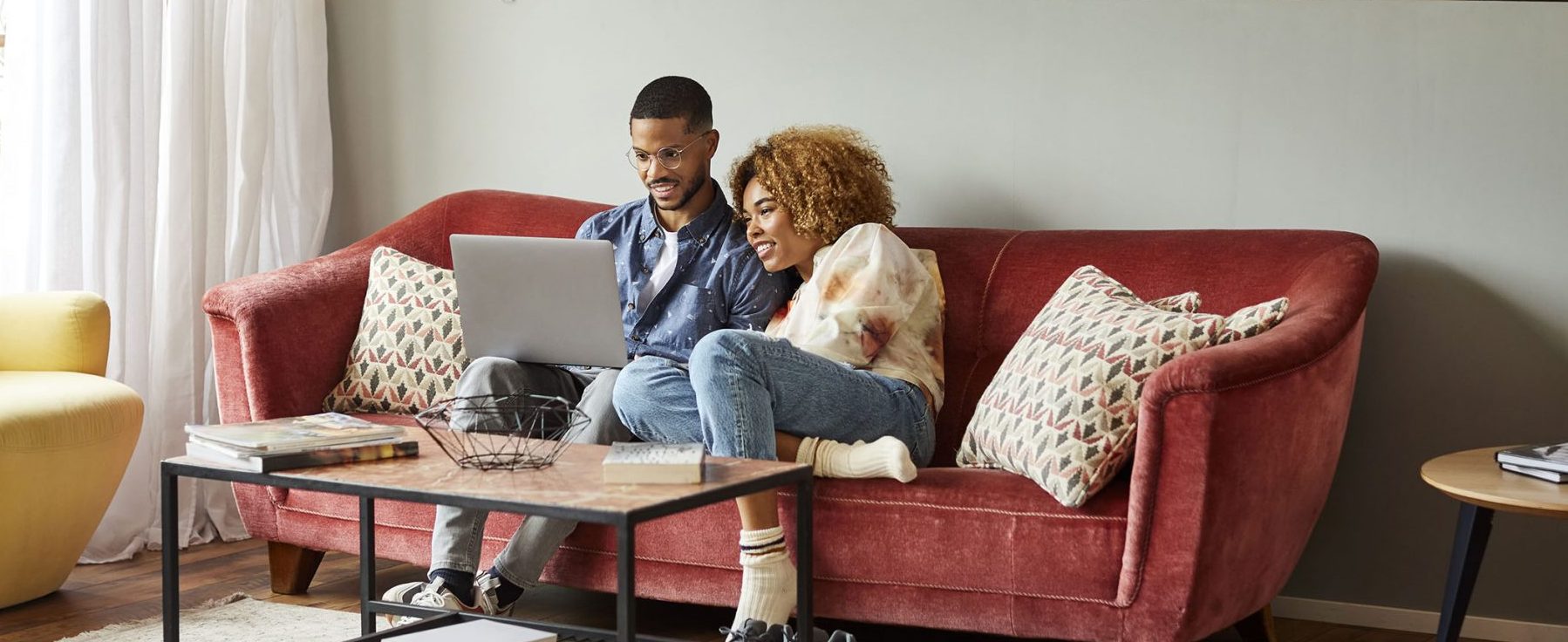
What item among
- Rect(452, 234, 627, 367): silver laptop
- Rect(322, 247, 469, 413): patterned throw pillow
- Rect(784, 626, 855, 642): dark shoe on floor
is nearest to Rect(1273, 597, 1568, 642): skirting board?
Rect(784, 626, 855, 642): dark shoe on floor

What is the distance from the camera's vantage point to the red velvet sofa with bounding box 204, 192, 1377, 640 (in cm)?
202

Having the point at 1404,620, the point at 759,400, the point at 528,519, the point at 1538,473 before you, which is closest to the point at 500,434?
the point at 528,519

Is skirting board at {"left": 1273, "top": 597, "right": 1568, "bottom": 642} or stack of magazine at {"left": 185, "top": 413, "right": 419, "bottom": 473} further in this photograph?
skirting board at {"left": 1273, "top": 597, "right": 1568, "bottom": 642}

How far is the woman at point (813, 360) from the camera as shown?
2.24 meters

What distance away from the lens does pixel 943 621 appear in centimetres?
223

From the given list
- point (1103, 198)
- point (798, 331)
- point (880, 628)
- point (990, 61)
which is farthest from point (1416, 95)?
point (880, 628)

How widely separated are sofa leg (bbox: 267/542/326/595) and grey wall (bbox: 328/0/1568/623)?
43.5 inches

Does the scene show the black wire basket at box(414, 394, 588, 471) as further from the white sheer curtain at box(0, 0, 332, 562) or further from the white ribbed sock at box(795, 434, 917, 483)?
the white sheer curtain at box(0, 0, 332, 562)

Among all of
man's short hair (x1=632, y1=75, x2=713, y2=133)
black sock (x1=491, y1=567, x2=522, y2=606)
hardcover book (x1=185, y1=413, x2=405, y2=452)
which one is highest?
man's short hair (x1=632, y1=75, x2=713, y2=133)

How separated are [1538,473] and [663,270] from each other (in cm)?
158

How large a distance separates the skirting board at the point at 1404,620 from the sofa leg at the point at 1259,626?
0.98 ft

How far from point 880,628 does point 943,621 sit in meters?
0.44

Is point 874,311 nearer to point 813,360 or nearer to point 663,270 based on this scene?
point 813,360

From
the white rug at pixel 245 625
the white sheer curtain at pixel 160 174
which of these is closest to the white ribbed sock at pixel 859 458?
the white rug at pixel 245 625
